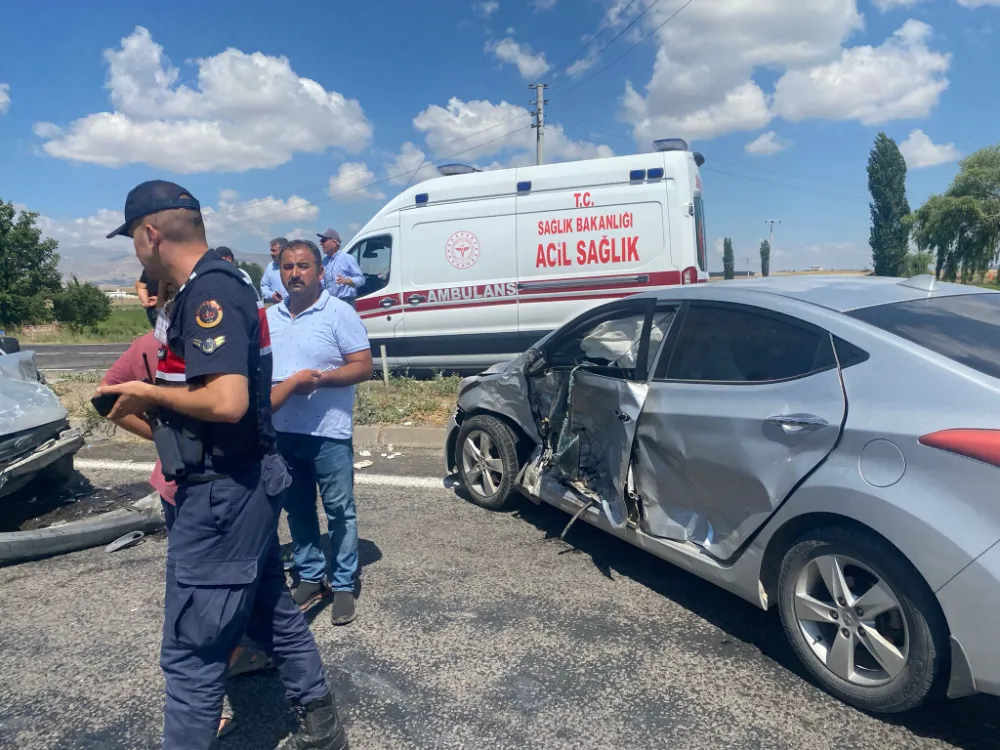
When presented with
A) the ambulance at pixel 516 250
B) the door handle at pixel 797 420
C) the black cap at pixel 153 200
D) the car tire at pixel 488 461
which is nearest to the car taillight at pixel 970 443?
the door handle at pixel 797 420

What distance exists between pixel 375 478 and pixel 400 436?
1214mm

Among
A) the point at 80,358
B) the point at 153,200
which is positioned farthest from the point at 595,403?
the point at 80,358

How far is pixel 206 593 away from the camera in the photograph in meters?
2.12

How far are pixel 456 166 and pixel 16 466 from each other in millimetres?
7010

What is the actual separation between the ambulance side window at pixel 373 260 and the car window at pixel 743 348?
680 cm

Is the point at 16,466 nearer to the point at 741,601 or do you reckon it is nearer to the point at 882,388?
the point at 741,601

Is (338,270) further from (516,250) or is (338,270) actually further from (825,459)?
(825,459)

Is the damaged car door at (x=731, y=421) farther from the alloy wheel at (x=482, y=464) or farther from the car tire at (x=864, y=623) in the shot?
the alloy wheel at (x=482, y=464)

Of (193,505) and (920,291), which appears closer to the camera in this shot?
(193,505)

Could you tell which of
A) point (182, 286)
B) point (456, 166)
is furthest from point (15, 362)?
point (456, 166)

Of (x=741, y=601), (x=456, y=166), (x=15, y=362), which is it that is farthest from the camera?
(x=456, y=166)

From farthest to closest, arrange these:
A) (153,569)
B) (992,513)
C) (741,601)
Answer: (153,569), (741,601), (992,513)

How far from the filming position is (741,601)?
11.4 feet

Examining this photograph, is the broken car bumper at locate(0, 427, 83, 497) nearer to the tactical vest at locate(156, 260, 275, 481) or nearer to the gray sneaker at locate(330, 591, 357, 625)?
the gray sneaker at locate(330, 591, 357, 625)
